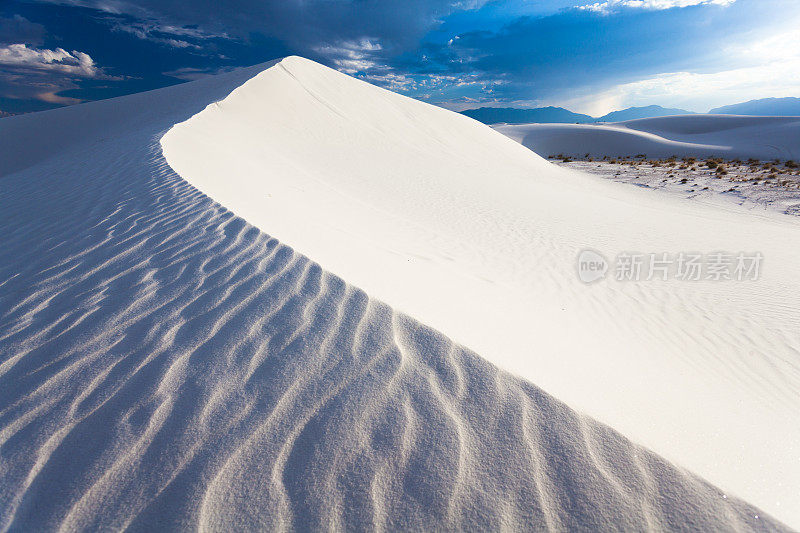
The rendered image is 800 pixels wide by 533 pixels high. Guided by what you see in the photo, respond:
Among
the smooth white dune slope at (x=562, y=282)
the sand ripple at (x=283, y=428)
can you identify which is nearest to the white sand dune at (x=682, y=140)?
the smooth white dune slope at (x=562, y=282)

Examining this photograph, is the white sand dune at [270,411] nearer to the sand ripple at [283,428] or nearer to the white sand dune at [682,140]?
the sand ripple at [283,428]

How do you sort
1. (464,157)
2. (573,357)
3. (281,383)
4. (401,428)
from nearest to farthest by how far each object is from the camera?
1. (401,428)
2. (281,383)
3. (573,357)
4. (464,157)

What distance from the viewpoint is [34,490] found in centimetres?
140

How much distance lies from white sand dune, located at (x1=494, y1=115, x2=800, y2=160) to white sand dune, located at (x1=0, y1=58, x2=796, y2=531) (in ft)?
110

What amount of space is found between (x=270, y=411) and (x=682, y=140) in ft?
168

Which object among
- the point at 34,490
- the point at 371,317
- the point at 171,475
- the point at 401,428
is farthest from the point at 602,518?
the point at 34,490

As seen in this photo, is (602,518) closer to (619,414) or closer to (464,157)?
(619,414)

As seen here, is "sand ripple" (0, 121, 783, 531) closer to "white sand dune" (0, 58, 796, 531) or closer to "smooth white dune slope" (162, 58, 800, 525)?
"white sand dune" (0, 58, 796, 531)

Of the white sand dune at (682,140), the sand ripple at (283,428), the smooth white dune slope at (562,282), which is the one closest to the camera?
the sand ripple at (283,428)

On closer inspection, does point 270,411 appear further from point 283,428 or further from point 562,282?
point 562,282

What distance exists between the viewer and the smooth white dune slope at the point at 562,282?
2.04 metres

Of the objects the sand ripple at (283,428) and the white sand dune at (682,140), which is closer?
the sand ripple at (283,428)

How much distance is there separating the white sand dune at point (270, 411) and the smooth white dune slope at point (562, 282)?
0.33 feet

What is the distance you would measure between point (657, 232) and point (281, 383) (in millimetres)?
8249
